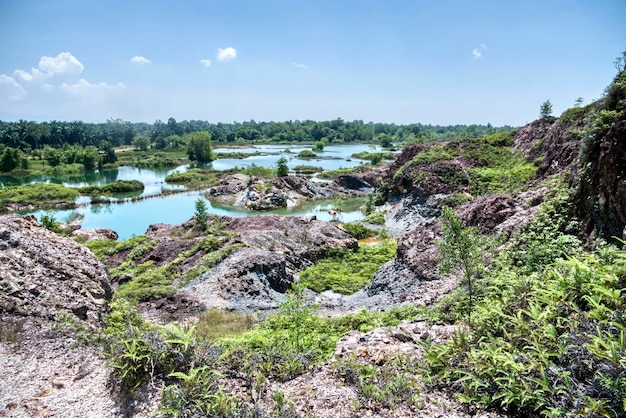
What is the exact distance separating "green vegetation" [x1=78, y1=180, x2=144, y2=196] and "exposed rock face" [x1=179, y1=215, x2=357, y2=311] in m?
34.4

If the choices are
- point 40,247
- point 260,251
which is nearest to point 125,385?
point 40,247

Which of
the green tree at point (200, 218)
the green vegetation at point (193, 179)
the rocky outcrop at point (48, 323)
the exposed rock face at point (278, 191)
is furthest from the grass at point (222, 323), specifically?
the green vegetation at point (193, 179)

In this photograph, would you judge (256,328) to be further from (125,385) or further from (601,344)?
(601,344)

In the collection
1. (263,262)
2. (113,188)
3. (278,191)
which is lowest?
(113,188)

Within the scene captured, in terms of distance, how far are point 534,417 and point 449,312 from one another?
4287 millimetres

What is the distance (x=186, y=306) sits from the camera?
45.9 feet

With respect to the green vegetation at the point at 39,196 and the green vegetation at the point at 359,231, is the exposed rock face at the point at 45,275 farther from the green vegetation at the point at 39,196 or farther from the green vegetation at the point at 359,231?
the green vegetation at the point at 39,196

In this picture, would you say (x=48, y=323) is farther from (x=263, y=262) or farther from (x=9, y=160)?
(x=9, y=160)

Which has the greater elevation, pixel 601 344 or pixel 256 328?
pixel 601 344

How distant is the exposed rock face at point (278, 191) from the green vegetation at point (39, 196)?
17.7 m

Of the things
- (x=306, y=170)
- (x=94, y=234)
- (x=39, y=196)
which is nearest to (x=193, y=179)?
(x=39, y=196)

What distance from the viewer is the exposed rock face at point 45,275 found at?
27.7 feet

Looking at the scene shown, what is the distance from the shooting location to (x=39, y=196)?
150 feet

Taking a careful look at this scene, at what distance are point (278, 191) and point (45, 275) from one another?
3702 centimetres
